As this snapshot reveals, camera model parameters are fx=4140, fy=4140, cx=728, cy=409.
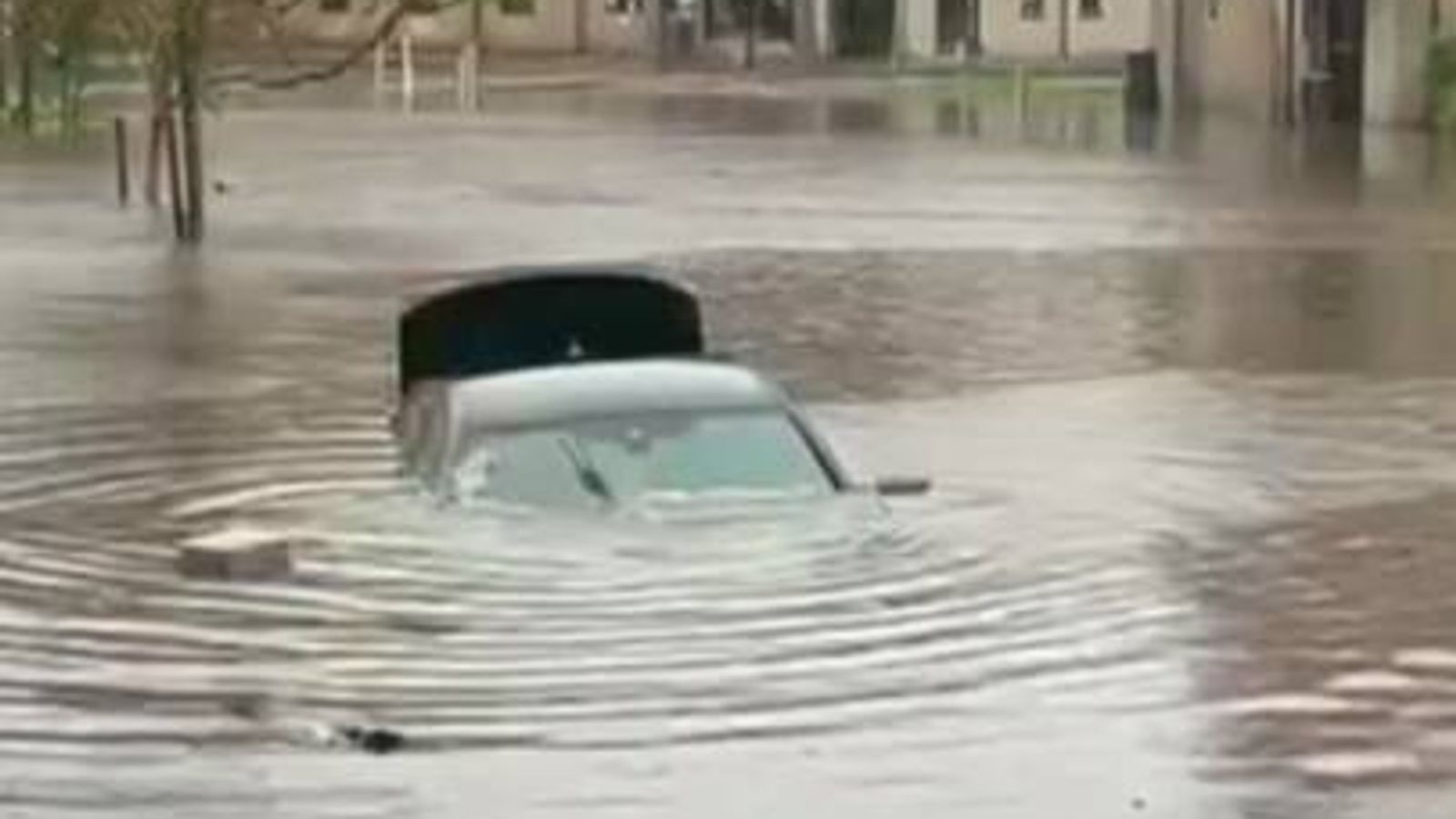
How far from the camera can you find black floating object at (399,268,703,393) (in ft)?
74.6

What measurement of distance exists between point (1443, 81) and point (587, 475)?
44846 mm

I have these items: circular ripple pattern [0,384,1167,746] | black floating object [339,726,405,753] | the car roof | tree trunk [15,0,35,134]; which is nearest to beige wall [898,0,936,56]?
tree trunk [15,0,35,134]

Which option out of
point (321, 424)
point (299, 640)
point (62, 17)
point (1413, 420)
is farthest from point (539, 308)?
point (62, 17)

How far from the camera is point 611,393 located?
63.9 feet

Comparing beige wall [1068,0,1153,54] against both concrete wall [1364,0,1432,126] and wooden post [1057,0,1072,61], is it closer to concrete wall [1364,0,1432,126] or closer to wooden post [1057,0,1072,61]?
wooden post [1057,0,1072,61]

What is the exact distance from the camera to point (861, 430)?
23609 mm

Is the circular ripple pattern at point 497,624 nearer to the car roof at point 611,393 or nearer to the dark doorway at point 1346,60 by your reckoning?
the car roof at point 611,393

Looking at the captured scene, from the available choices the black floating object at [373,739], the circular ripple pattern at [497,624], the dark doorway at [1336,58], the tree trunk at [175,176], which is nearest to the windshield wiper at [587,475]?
the circular ripple pattern at [497,624]

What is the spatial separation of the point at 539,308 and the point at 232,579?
215 inches

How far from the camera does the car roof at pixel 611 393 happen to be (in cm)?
1934

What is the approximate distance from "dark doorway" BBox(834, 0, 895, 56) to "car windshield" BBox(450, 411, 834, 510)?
83.7m

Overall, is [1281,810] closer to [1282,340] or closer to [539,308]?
[539,308]

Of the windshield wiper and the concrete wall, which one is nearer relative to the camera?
the windshield wiper

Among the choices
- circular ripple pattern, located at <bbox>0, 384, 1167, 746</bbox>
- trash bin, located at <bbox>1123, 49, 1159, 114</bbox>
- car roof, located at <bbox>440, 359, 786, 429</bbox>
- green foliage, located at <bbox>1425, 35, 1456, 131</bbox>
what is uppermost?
car roof, located at <bbox>440, 359, 786, 429</bbox>
